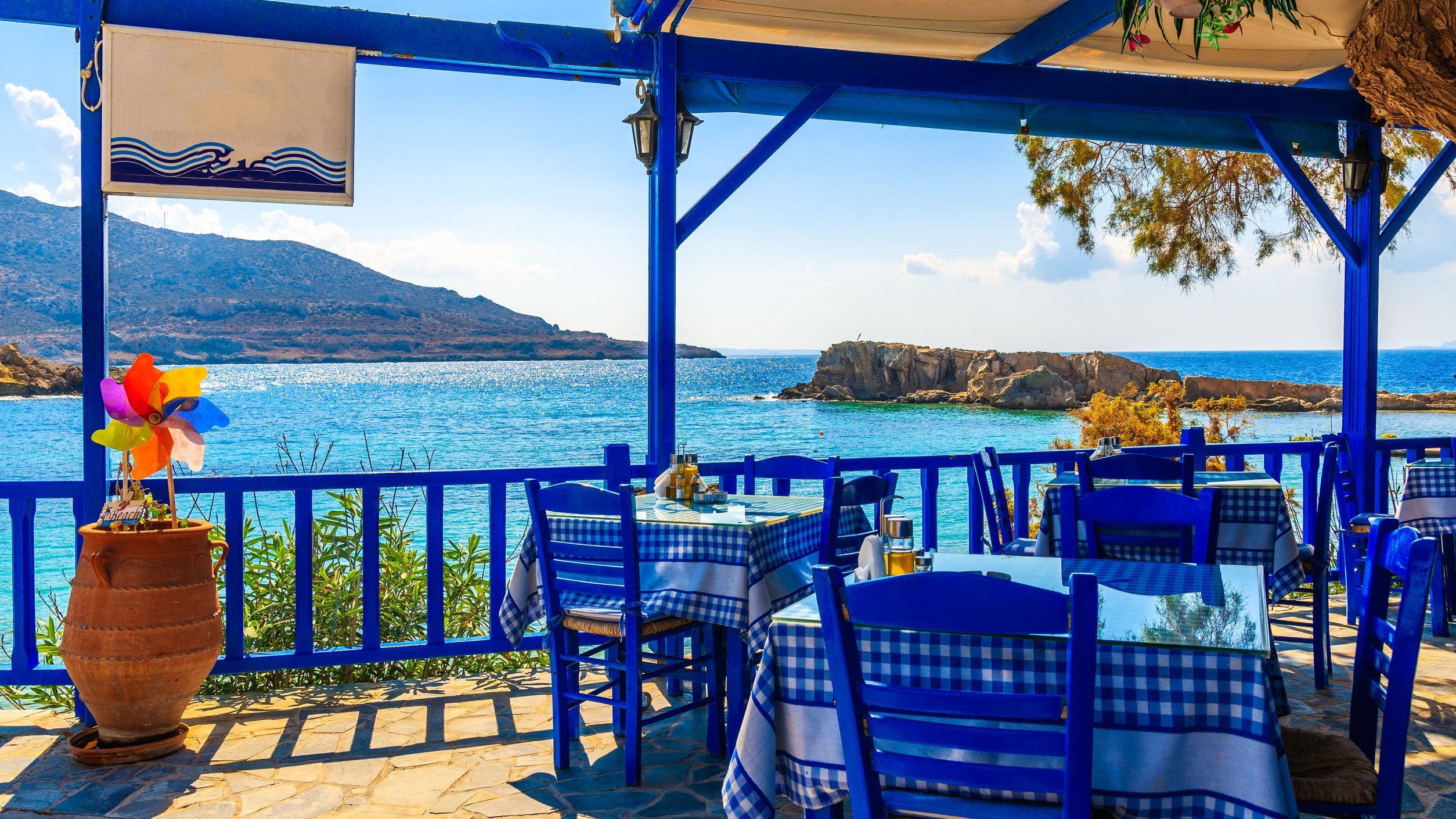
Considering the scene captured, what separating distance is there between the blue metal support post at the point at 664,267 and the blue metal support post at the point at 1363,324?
4182mm

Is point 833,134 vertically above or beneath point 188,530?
above

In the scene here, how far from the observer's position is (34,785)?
11.0 ft

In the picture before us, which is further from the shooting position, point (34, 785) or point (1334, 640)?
point (1334, 640)

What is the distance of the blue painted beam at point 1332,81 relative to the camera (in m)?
5.86

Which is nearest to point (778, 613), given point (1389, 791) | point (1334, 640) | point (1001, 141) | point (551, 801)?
point (1389, 791)

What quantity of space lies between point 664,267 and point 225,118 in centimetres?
193

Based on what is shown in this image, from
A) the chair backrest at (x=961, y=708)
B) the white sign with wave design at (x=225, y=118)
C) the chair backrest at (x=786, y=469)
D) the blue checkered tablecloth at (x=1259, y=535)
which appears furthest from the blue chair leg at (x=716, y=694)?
the white sign with wave design at (x=225, y=118)

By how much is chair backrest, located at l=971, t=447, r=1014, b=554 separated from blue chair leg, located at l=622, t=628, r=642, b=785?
214 cm

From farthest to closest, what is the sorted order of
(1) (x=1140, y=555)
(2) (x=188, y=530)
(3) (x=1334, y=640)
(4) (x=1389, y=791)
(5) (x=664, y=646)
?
(3) (x=1334, y=640), (5) (x=664, y=646), (1) (x=1140, y=555), (2) (x=188, y=530), (4) (x=1389, y=791)

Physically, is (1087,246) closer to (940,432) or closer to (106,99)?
(106,99)

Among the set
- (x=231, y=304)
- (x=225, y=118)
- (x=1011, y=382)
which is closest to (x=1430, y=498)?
(x=225, y=118)

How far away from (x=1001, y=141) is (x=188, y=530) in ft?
120

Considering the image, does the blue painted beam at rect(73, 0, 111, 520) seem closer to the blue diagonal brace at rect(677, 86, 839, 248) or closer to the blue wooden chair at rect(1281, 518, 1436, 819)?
the blue diagonal brace at rect(677, 86, 839, 248)

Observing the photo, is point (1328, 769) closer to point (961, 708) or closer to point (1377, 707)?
point (1377, 707)
